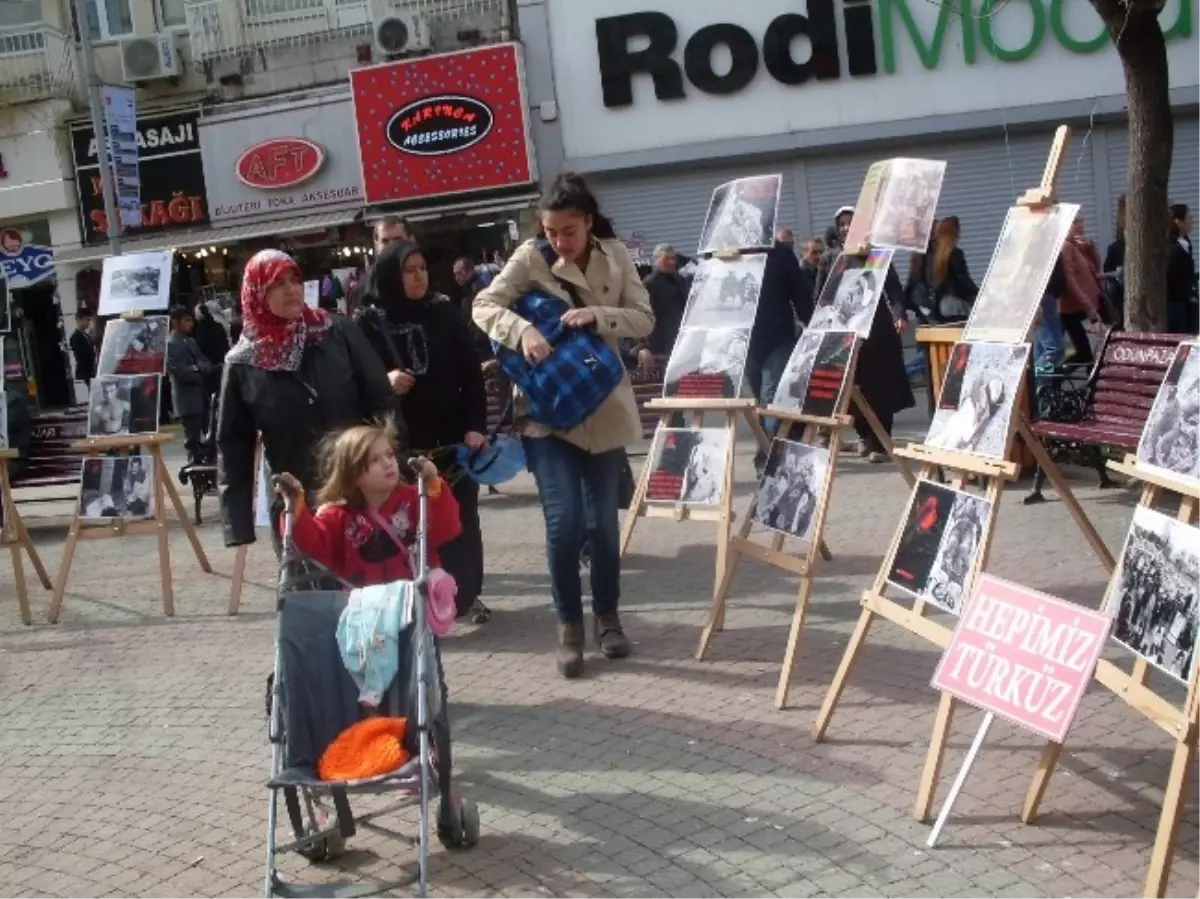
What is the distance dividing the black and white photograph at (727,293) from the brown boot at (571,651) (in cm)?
162

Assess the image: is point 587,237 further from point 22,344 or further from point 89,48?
point 22,344

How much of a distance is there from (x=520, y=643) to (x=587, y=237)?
6.49ft

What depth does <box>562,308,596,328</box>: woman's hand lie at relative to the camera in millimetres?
5727

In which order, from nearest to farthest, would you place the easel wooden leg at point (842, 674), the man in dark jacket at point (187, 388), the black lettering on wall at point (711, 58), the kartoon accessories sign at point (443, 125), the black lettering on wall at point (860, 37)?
the easel wooden leg at point (842, 674)
the man in dark jacket at point (187, 388)
the black lettering on wall at point (860, 37)
the black lettering on wall at point (711, 58)
the kartoon accessories sign at point (443, 125)

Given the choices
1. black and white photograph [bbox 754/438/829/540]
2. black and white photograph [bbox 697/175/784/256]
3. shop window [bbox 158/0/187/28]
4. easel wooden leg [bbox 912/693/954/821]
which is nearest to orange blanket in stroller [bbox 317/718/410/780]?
easel wooden leg [bbox 912/693/954/821]

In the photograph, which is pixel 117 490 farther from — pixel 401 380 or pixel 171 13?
pixel 171 13

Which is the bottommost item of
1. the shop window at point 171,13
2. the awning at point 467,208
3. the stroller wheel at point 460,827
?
the stroller wheel at point 460,827

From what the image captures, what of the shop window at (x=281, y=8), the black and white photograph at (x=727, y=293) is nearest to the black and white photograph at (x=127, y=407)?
the black and white photograph at (x=727, y=293)

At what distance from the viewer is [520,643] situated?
22.1 feet

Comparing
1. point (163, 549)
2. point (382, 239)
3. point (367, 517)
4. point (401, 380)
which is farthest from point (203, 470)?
point (367, 517)

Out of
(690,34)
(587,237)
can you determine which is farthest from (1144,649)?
(690,34)

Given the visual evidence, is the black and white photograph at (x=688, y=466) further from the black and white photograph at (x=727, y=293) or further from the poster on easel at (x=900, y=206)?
the poster on easel at (x=900, y=206)

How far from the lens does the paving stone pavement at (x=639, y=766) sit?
4.18m

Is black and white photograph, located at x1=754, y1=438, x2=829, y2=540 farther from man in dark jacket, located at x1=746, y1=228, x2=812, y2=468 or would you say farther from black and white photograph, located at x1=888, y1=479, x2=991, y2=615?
man in dark jacket, located at x1=746, y1=228, x2=812, y2=468
